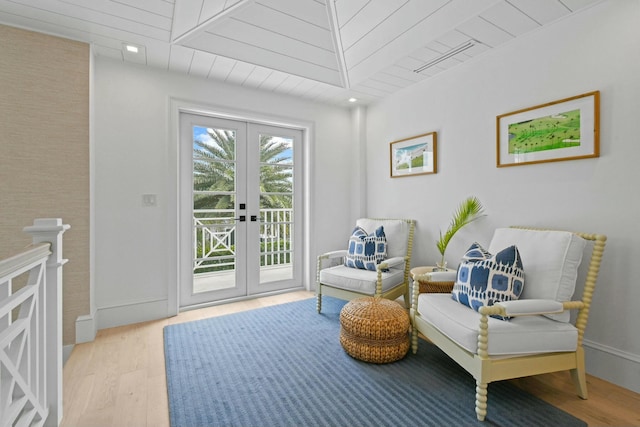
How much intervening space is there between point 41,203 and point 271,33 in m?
2.20

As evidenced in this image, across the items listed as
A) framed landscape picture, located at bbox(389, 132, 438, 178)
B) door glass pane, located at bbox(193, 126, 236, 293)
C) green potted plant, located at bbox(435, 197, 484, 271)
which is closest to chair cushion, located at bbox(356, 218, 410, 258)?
green potted plant, located at bbox(435, 197, 484, 271)

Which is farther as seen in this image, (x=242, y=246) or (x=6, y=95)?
(x=242, y=246)

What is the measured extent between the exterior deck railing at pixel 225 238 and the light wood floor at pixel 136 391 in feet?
3.31

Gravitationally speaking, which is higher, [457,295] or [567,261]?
[567,261]

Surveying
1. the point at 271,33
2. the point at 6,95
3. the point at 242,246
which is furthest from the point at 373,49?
the point at 6,95

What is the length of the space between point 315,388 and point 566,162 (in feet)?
7.52

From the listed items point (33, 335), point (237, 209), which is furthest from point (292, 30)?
point (33, 335)

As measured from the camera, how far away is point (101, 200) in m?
2.72

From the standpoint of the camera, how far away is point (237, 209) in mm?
3525

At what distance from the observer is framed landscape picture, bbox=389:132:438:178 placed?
3178mm

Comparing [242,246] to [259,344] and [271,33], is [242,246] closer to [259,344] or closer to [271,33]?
[259,344]

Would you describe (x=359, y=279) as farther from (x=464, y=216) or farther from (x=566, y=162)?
(x=566, y=162)

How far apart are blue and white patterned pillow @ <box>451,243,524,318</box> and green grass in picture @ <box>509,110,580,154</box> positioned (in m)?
0.96

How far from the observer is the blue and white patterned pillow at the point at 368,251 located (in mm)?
3074
